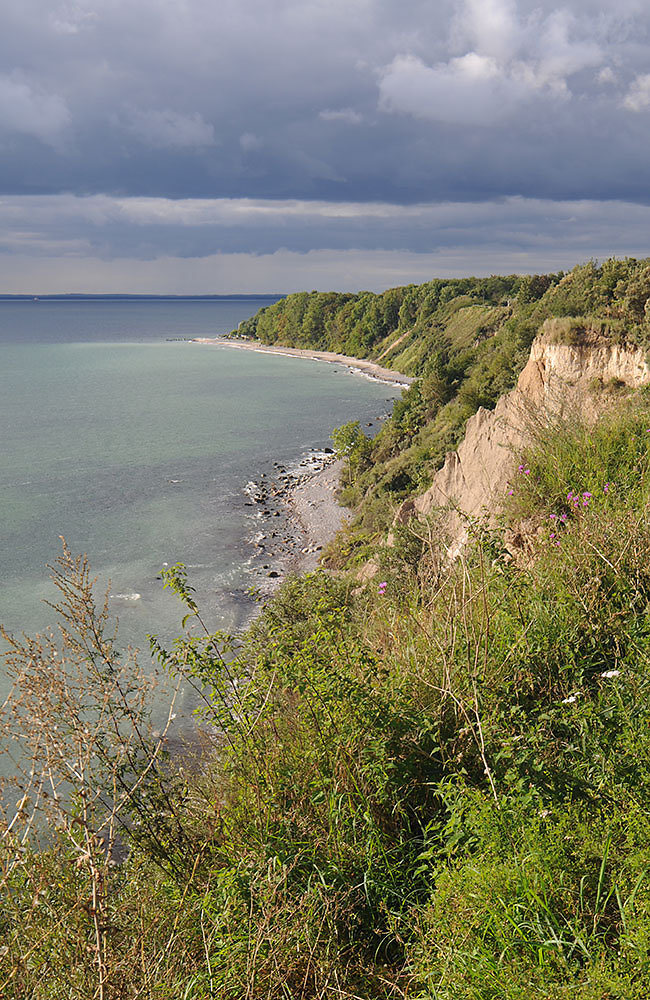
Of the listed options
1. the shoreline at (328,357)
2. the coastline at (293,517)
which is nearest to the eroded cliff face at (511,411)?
the coastline at (293,517)

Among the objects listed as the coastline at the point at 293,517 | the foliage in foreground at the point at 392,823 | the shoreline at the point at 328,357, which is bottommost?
the coastline at the point at 293,517

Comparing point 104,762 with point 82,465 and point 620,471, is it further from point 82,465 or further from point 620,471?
point 82,465

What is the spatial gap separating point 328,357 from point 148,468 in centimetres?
8722

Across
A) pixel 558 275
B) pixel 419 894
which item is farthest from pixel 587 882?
pixel 558 275

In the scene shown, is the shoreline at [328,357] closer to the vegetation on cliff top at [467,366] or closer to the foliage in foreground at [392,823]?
the vegetation on cliff top at [467,366]

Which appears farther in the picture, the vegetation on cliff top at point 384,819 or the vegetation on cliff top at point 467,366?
the vegetation on cliff top at point 467,366

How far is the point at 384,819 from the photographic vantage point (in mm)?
3600

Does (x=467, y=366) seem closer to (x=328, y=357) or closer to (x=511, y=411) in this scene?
(x=511, y=411)

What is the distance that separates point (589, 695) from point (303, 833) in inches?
81.1

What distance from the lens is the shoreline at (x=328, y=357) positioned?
98688mm

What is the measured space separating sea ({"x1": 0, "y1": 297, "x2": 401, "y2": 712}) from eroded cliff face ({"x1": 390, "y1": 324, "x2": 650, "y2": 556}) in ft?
27.7

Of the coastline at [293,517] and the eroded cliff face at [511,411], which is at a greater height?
the eroded cliff face at [511,411]

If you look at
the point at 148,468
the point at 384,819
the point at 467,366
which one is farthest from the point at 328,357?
the point at 384,819

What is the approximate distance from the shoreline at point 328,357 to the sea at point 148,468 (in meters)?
3.83
